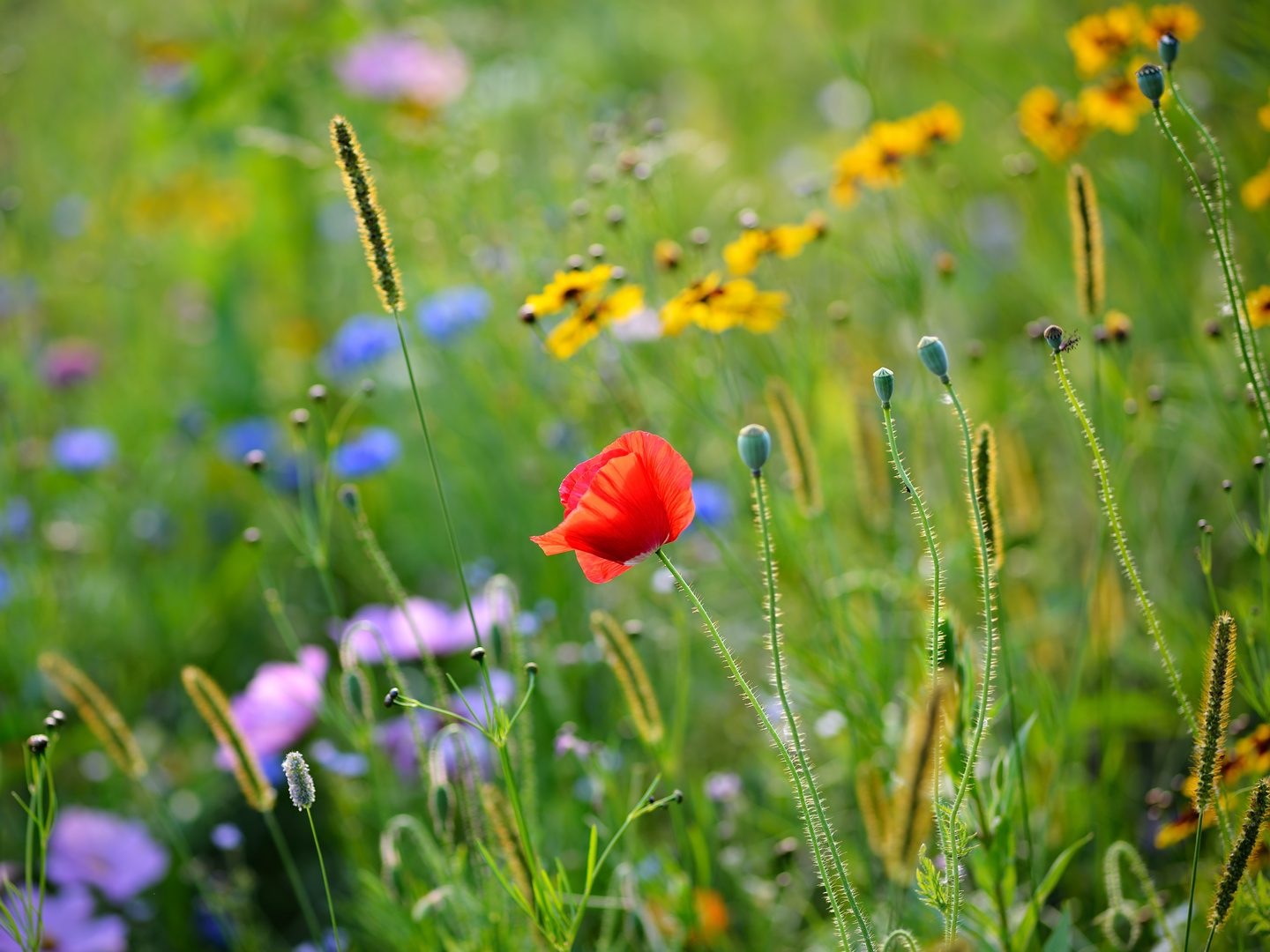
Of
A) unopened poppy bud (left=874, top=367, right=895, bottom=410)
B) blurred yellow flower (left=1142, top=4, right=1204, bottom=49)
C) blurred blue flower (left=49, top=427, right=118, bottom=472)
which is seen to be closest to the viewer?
unopened poppy bud (left=874, top=367, right=895, bottom=410)

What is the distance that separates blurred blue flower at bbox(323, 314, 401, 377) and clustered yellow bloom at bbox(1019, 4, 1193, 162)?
1154mm

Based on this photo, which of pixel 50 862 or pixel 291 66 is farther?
pixel 291 66

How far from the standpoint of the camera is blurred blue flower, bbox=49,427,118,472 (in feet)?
6.30

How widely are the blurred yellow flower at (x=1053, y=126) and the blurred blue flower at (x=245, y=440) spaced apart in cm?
157

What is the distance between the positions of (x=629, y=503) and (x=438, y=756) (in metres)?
0.38

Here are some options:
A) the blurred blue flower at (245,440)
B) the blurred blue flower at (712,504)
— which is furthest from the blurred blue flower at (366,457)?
the blurred blue flower at (712,504)

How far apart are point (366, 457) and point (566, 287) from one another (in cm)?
78

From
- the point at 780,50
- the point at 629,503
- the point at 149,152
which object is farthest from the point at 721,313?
the point at 780,50

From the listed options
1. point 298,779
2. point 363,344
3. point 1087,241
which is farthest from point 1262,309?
point 363,344

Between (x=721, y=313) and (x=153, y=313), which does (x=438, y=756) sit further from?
(x=153, y=313)

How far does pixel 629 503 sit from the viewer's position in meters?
0.72

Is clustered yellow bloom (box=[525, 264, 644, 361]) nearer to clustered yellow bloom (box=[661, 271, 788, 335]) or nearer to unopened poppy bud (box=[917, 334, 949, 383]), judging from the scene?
clustered yellow bloom (box=[661, 271, 788, 335])

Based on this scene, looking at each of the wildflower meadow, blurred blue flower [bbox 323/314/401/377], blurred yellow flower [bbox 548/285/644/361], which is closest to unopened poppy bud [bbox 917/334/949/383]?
the wildflower meadow

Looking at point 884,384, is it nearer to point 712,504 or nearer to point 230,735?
point 230,735
